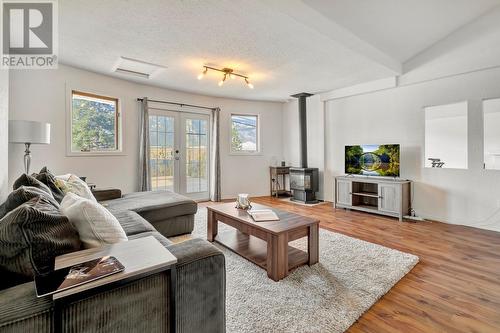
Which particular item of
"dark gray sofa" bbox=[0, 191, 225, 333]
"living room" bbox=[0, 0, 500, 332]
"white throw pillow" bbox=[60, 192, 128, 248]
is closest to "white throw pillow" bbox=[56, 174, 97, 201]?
"living room" bbox=[0, 0, 500, 332]

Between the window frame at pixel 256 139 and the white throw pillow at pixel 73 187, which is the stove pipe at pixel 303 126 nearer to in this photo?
the window frame at pixel 256 139

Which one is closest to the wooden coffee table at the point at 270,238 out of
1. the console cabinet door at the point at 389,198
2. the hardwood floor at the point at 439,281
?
the hardwood floor at the point at 439,281

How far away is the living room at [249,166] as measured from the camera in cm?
108

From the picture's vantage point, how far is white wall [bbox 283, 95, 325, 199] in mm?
5496

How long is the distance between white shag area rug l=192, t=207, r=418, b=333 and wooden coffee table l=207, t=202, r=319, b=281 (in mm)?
81

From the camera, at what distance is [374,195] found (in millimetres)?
4156

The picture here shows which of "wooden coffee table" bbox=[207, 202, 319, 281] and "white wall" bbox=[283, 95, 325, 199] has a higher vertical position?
"white wall" bbox=[283, 95, 325, 199]

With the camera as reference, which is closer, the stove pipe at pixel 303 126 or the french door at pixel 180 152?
the french door at pixel 180 152

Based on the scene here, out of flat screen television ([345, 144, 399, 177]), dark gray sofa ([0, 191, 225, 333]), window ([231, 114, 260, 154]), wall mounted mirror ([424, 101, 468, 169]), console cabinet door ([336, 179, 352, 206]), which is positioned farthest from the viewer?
window ([231, 114, 260, 154])

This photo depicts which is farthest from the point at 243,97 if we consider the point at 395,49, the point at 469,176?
the point at 469,176

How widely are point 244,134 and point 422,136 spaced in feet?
12.2

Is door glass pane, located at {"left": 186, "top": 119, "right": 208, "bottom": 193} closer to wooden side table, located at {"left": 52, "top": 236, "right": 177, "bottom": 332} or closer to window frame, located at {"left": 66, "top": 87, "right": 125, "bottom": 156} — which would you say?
window frame, located at {"left": 66, "top": 87, "right": 125, "bottom": 156}

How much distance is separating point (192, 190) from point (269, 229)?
3.58 meters

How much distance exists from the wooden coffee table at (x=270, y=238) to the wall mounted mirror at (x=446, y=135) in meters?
3.24
